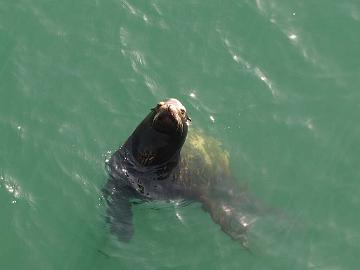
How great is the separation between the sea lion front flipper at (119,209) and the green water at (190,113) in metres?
0.18

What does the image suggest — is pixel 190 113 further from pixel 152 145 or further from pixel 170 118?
pixel 170 118

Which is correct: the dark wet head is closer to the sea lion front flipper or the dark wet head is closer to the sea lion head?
the sea lion head

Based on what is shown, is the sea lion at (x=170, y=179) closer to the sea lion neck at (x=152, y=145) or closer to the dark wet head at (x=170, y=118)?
the sea lion neck at (x=152, y=145)

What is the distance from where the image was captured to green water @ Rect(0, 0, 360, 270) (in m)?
12.7

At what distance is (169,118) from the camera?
1130cm

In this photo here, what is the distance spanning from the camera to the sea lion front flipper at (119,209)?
1252 cm

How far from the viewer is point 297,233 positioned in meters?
13.1

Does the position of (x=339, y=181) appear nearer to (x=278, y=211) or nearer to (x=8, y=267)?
(x=278, y=211)

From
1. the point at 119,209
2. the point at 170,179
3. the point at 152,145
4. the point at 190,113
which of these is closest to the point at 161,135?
the point at 152,145

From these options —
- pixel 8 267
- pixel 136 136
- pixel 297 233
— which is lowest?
pixel 8 267

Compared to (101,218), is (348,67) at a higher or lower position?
higher

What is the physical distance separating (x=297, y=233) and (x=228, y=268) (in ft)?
4.60

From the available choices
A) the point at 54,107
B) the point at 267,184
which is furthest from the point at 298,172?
the point at 54,107

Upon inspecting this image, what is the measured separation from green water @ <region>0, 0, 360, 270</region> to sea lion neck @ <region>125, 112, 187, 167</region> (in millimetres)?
918
